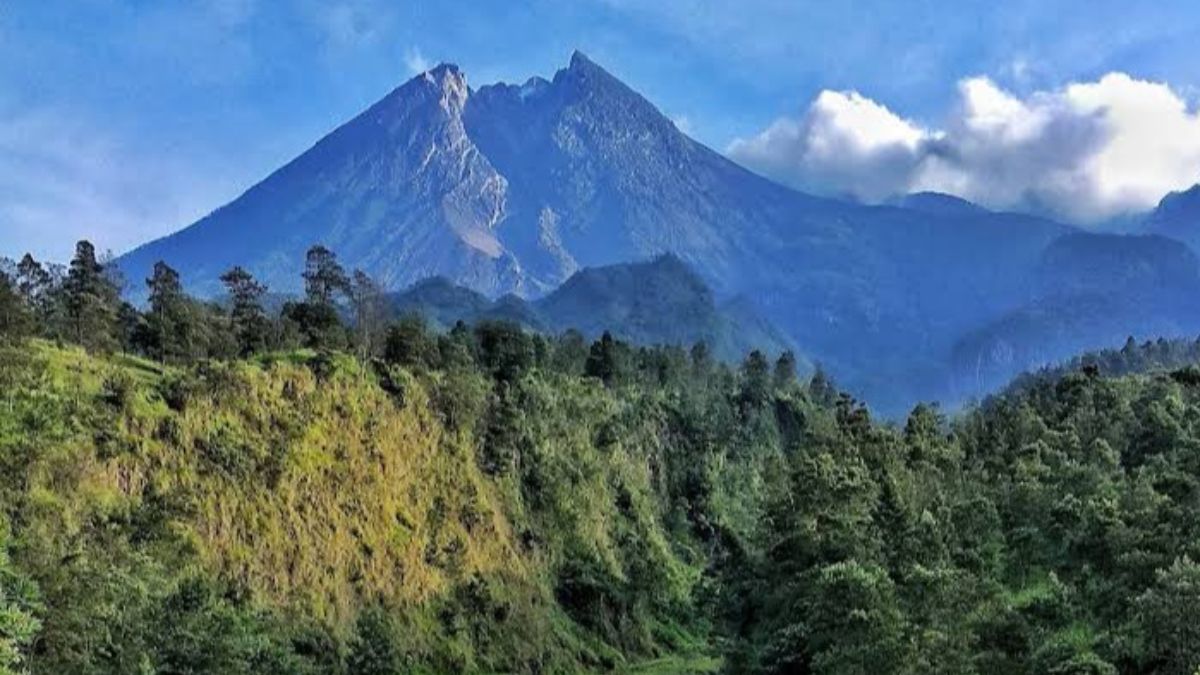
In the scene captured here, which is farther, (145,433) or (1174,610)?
(145,433)

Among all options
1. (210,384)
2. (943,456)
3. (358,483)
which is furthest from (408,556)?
(943,456)

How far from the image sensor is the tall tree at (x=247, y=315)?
89.2 metres

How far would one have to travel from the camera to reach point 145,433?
63125 millimetres

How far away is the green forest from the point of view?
41938mm

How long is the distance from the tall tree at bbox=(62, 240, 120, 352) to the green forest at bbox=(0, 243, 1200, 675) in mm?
200

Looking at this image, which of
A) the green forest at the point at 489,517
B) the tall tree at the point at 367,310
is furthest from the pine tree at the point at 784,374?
the tall tree at the point at 367,310

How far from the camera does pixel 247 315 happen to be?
301ft

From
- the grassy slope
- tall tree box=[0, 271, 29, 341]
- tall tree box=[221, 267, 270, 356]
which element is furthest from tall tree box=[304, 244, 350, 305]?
tall tree box=[0, 271, 29, 341]

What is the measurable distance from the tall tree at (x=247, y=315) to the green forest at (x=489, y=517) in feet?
1.44

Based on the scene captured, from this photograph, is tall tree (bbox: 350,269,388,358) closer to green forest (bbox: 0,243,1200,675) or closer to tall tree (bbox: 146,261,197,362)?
green forest (bbox: 0,243,1200,675)

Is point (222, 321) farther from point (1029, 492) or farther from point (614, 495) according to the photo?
point (1029, 492)

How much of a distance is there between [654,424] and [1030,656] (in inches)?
3328

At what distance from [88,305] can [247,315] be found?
16995mm

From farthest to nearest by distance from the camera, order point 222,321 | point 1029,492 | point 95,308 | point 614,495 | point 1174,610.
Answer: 1. point 614,495
2. point 222,321
3. point 95,308
4. point 1029,492
5. point 1174,610
